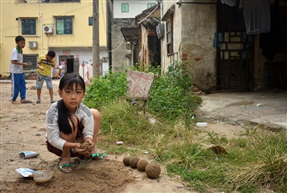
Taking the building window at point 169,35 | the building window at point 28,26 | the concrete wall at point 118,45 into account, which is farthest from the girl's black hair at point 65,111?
the building window at point 28,26

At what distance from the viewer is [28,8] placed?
28891mm

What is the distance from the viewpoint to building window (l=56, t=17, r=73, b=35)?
29094mm

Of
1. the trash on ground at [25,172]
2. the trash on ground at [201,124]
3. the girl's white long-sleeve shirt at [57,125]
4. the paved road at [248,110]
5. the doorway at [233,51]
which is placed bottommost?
the trash on ground at [25,172]

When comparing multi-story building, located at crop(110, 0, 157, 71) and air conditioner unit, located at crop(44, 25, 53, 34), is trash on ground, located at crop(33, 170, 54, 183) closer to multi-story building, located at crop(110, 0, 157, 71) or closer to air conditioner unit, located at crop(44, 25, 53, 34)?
multi-story building, located at crop(110, 0, 157, 71)

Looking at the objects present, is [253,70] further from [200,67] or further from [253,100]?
[253,100]

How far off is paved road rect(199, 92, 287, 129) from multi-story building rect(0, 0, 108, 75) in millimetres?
23031

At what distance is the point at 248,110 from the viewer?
541 cm

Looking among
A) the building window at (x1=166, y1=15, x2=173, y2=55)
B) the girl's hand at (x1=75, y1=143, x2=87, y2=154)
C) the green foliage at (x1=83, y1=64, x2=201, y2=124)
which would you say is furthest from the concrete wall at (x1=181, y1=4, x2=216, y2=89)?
the girl's hand at (x1=75, y1=143, x2=87, y2=154)

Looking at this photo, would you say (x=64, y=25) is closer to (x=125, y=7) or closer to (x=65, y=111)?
(x=125, y=7)

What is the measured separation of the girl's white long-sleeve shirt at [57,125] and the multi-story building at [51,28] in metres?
26.2

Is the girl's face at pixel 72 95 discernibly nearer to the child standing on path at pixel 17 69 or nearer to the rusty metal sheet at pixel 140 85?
the rusty metal sheet at pixel 140 85

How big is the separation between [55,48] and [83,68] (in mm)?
16383

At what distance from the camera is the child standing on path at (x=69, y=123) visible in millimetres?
2484

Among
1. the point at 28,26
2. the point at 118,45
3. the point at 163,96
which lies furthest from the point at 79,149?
the point at 28,26
